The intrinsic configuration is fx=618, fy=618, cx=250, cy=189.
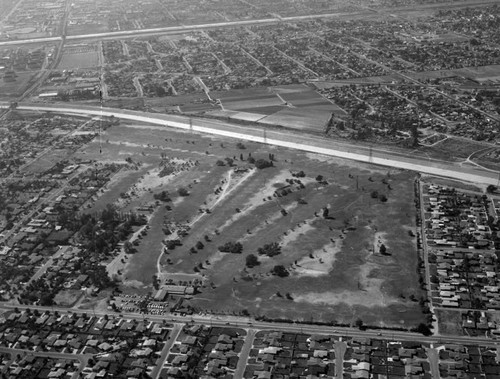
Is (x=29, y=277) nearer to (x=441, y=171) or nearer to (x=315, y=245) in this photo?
(x=315, y=245)

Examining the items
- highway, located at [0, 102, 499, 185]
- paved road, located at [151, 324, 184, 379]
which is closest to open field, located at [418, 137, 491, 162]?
highway, located at [0, 102, 499, 185]

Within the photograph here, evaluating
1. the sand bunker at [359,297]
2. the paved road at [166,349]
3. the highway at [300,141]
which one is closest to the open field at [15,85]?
the highway at [300,141]

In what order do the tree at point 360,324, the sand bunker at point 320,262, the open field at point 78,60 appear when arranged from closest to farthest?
the tree at point 360,324 < the sand bunker at point 320,262 < the open field at point 78,60

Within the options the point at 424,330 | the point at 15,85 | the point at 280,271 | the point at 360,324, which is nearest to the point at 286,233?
the point at 280,271

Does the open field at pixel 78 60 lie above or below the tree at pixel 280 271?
above

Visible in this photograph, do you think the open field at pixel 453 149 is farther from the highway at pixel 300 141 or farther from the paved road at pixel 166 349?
the paved road at pixel 166 349

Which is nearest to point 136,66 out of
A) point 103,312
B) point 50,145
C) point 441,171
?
point 50,145

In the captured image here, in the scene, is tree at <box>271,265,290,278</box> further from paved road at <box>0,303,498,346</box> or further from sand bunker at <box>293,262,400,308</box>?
paved road at <box>0,303,498,346</box>
